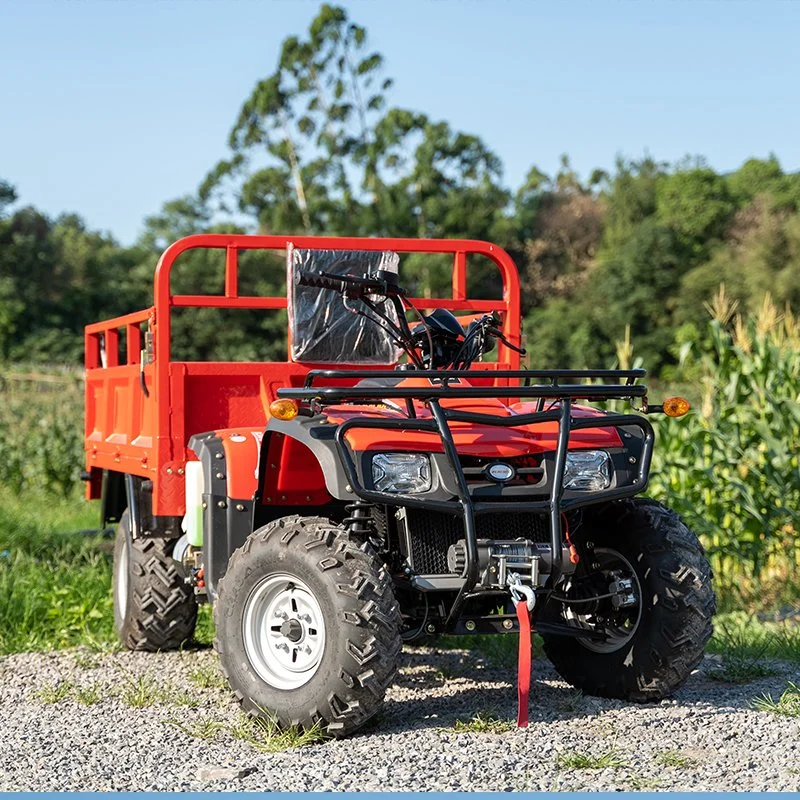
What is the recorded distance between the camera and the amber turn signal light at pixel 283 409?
421cm

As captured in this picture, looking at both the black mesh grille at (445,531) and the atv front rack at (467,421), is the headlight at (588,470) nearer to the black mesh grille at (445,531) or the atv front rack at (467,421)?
the atv front rack at (467,421)

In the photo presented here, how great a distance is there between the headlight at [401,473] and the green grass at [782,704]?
62.7 inches

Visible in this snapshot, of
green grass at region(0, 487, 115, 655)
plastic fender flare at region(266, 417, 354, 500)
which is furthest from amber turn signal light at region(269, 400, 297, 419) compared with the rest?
green grass at region(0, 487, 115, 655)

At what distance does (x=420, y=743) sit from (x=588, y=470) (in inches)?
47.7

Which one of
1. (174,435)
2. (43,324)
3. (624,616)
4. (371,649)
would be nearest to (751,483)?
(624,616)

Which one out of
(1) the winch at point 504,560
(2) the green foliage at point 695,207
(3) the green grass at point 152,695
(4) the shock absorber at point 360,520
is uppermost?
(2) the green foliage at point 695,207

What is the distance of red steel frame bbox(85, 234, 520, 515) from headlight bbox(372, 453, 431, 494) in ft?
5.16

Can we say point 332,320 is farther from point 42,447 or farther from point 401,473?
point 42,447

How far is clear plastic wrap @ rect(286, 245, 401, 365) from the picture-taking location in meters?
5.99

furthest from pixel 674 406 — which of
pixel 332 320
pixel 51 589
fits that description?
pixel 51 589

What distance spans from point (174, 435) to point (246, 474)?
847 millimetres

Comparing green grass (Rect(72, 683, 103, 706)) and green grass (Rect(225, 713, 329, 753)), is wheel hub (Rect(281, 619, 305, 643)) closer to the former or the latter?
green grass (Rect(225, 713, 329, 753))

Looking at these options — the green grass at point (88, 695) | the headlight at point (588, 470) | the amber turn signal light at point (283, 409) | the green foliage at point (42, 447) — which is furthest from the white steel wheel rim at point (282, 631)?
the green foliage at point (42, 447)

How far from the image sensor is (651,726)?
4414 mm
